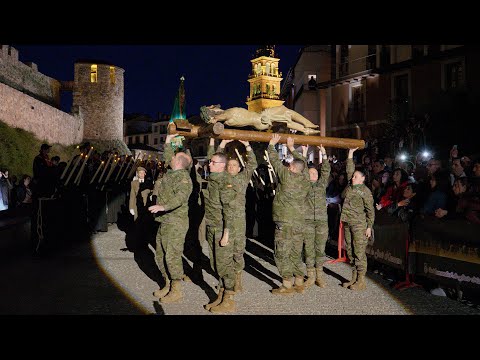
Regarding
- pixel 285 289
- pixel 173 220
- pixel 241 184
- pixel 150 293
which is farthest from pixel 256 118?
pixel 150 293

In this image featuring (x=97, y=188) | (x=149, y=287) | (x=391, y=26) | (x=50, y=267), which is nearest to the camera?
(x=391, y=26)

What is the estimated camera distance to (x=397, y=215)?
787 cm

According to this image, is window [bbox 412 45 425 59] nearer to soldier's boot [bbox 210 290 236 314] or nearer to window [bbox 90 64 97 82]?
soldier's boot [bbox 210 290 236 314]

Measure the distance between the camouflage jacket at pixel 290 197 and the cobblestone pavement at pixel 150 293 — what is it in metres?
1.19

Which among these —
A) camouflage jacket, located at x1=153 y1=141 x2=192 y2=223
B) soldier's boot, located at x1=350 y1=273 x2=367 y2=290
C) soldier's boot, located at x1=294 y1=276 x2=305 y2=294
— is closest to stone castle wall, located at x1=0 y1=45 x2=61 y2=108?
camouflage jacket, located at x1=153 y1=141 x2=192 y2=223

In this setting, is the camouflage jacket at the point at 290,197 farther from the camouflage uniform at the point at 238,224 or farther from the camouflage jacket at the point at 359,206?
the camouflage jacket at the point at 359,206

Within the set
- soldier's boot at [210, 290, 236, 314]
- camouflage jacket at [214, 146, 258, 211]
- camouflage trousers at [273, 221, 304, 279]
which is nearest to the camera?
soldier's boot at [210, 290, 236, 314]

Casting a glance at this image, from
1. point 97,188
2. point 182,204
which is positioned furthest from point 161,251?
point 97,188

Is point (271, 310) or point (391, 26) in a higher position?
point (391, 26)

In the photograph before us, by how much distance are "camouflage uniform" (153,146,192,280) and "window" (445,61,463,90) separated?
20424mm

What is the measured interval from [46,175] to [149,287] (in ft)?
→ 14.0

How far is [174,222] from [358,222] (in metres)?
2.97

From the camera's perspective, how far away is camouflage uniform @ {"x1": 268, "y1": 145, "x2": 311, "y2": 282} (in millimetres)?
6980
